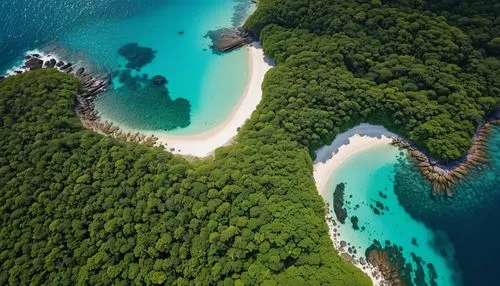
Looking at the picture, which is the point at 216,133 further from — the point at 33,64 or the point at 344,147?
the point at 33,64

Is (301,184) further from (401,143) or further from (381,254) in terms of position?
(401,143)

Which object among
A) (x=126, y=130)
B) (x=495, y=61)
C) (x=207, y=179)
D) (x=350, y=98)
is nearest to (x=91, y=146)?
(x=126, y=130)

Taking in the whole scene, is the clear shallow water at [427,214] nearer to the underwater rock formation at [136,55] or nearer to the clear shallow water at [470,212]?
the clear shallow water at [470,212]

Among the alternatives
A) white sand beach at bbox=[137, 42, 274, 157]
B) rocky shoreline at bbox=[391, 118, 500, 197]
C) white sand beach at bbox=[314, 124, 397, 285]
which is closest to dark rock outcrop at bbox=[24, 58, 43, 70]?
white sand beach at bbox=[137, 42, 274, 157]

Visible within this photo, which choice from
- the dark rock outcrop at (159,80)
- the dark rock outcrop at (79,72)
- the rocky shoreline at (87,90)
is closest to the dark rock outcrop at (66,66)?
the rocky shoreline at (87,90)

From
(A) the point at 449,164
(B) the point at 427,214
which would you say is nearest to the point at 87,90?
(B) the point at 427,214
